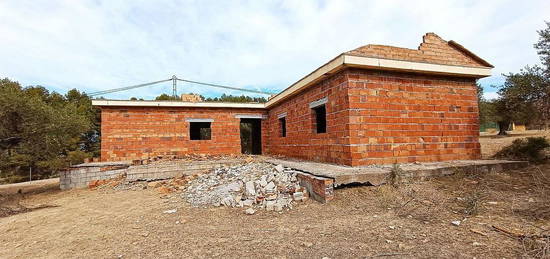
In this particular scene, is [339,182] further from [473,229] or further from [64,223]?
[64,223]

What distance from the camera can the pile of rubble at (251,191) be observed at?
4625mm

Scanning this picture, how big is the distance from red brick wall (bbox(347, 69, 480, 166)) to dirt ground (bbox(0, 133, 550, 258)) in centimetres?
116

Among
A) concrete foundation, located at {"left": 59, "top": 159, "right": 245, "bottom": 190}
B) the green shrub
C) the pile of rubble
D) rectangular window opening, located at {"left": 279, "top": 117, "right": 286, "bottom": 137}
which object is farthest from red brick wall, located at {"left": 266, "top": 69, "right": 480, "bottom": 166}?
concrete foundation, located at {"left": 59, "top": 159, "right": 245, "bottom": 190}

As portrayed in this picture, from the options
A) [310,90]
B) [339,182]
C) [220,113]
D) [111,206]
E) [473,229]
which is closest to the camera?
[473,229]

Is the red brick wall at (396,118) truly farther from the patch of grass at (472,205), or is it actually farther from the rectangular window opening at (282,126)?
the rectangular window opening at (282,126)

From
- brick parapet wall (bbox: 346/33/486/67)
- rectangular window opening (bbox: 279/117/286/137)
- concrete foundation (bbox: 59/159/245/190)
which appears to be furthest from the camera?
rectangular window opening (bbox: 279/117/286/137)

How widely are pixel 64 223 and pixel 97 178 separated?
175 inches

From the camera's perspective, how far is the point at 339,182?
4312mm

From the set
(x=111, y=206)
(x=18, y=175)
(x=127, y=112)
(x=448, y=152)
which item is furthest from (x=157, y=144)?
(x=18, y=175)

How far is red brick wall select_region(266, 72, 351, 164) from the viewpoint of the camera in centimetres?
578

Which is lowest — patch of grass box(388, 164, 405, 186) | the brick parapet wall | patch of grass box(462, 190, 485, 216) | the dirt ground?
the dirt ground

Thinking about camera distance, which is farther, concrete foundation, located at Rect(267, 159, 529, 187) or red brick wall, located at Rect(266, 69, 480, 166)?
red brick wall, located at Rect(266, 69, 480, 166)

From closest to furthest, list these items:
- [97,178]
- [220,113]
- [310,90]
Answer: [310,90]
[97,178]
[220,113]

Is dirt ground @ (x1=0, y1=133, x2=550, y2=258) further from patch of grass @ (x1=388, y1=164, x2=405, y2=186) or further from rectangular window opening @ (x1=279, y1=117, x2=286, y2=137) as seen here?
rectangular window opening @ (x1=279, y1=117, x2=286, y2=137)
